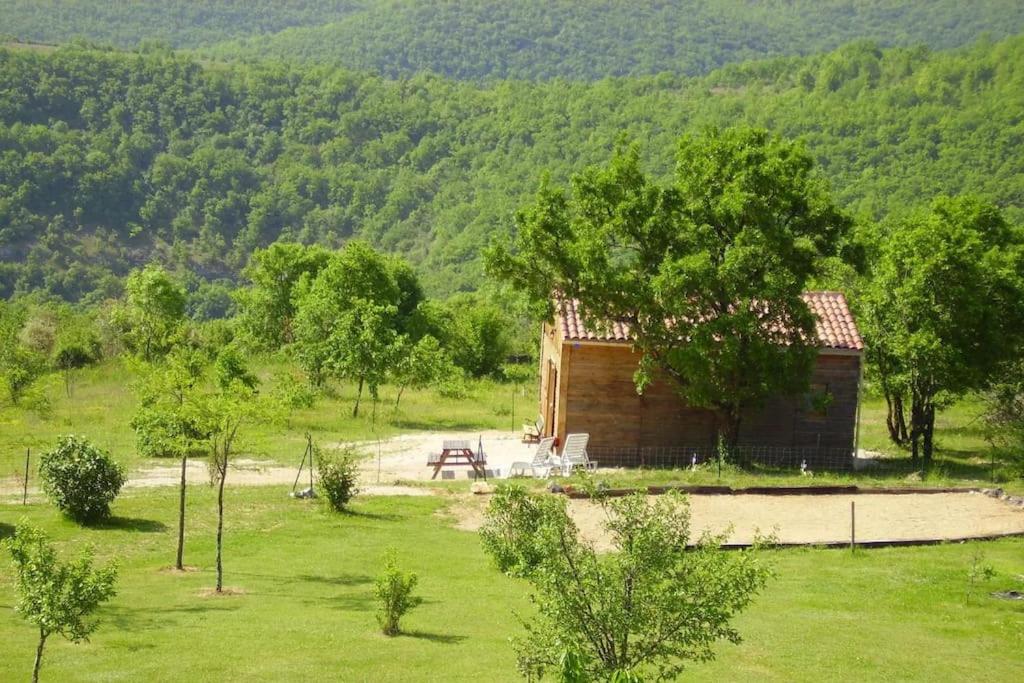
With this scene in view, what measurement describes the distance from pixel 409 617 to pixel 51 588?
5.49 meters

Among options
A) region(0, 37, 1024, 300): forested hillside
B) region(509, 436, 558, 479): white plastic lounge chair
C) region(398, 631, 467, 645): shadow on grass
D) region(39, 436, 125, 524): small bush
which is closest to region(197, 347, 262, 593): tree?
region(39, 436, 125, 524): small bush

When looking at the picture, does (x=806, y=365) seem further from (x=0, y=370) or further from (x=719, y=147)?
(x=0, y=370)

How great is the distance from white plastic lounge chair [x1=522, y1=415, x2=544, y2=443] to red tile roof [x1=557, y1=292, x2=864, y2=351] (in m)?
3.66

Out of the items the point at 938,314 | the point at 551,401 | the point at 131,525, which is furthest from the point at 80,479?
the point at 938,314

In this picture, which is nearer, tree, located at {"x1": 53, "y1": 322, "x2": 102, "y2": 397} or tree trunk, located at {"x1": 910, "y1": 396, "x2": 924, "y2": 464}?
tree trunk, located at {"x1": 910, "y1": 396, "x2": 924, "y2": 464}

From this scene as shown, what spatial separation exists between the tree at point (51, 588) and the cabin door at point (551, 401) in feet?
62.5

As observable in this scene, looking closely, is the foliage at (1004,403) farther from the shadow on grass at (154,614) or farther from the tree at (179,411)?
→ the shadow on grass at (154,614)

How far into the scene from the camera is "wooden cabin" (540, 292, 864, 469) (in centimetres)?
2934

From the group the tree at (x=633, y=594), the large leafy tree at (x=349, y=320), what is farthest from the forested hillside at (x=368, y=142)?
the tree at (x=633, y=594)

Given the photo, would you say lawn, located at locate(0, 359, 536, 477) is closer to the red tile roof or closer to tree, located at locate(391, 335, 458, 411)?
tree, located at locate(391, 335, 458, 411)

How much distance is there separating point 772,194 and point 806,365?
157 inches

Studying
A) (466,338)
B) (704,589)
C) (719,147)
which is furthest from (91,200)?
(704,589)

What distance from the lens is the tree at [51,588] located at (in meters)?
11.5

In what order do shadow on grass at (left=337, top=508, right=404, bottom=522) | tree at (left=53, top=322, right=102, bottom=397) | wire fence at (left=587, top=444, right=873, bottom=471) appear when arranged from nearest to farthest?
shadow on grass at (left=337, top=508, right=404, bottom=522) → wire fence at (left=587, top=444, right=873, bottom=471) → tree at (left=53, top=322, right=102, bottom=397)
